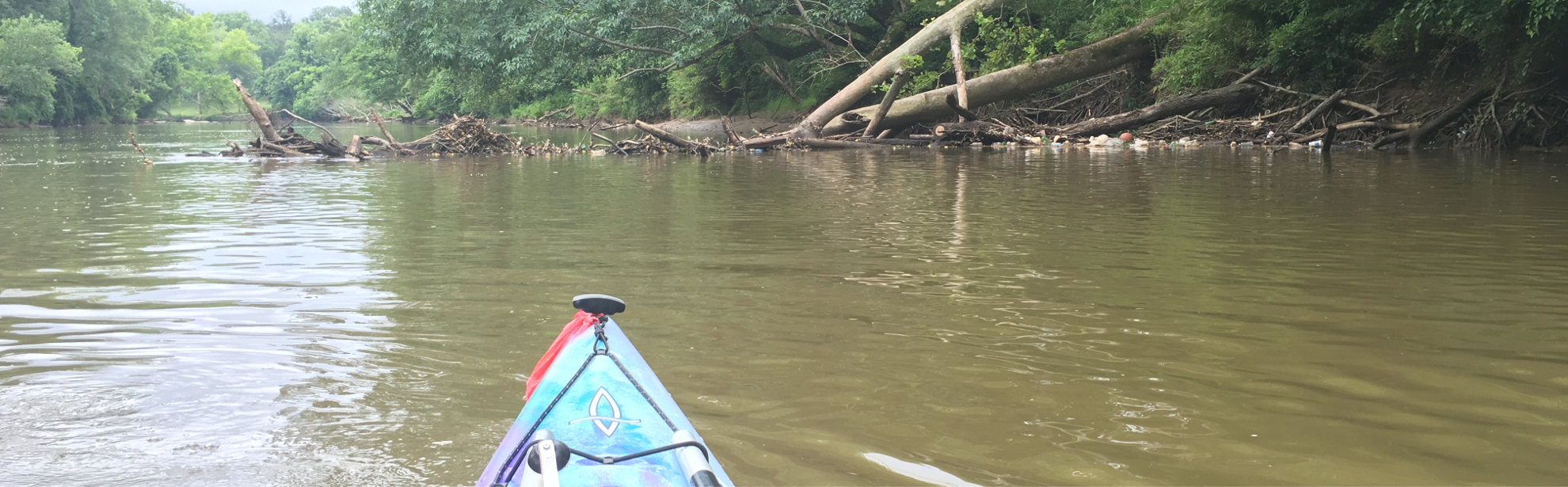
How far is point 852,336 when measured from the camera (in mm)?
4848

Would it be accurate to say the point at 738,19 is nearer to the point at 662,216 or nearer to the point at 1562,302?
the point at 662,216

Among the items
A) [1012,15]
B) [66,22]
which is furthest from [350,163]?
[66,22]

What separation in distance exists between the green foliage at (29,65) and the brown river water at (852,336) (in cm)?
4542

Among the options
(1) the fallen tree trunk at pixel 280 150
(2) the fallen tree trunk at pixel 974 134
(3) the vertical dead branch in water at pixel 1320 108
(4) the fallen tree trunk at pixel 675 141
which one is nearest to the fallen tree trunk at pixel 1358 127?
(3) the vertical dead branch in water at pixel 1320 108

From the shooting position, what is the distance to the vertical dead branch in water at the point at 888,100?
20688 mm

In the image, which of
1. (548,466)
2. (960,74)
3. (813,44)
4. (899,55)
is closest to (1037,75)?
(960,74)

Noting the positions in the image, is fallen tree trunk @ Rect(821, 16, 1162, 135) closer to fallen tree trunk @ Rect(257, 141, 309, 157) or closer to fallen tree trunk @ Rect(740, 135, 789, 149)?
fallen tree trunk @ Rect(740, 135, 789, 149)

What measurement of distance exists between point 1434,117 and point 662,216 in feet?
45.9

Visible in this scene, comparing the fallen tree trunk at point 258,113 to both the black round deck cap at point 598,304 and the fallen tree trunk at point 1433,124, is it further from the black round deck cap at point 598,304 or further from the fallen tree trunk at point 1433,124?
the fallen tree trunk at point 1433,124

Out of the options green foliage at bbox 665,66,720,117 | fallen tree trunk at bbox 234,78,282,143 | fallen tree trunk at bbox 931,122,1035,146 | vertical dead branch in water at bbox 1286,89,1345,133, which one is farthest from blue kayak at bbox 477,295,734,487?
green foliage at bbox 665,66,720,117

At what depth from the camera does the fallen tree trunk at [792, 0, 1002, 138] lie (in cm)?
2256

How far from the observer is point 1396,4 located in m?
16.0

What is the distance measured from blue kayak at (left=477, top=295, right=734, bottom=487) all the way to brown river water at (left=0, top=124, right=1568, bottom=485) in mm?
471

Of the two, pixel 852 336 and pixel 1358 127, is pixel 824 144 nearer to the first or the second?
pixel 1358 127
